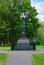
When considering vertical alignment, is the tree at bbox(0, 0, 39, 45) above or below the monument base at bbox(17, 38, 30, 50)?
above

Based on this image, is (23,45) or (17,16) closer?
(23,45)

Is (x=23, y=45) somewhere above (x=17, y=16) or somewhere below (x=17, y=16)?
below

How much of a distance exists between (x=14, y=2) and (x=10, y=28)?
6687 mm

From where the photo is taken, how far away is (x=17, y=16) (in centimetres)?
6481

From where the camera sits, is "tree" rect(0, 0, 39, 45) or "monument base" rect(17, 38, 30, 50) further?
"tree" rect(0, 0, 39, 45)

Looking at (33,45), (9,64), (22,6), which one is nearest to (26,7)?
(22,6)

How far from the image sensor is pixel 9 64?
640 inches

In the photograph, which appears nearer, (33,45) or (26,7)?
(33,45)

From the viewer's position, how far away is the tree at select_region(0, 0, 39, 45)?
63812 mm

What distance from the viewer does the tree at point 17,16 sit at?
63812 mm

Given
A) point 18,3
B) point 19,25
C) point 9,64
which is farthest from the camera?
point 18,3

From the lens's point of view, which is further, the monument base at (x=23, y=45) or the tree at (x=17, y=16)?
the tree at (x=17, y=16)

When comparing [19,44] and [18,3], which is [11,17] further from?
[19,44]

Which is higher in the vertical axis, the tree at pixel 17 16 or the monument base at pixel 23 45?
the tree at pixel 17 16
